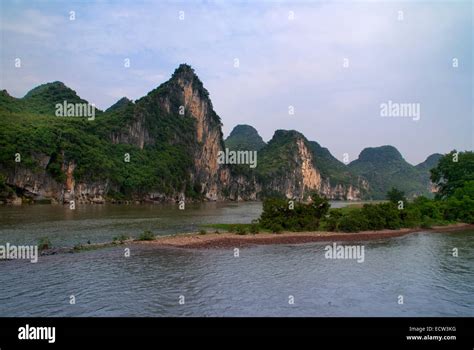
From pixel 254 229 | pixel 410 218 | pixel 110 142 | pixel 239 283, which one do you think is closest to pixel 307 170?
pixel 110 142

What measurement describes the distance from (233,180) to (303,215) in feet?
351

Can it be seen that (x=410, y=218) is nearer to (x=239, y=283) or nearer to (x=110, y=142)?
(x=239, y=283)

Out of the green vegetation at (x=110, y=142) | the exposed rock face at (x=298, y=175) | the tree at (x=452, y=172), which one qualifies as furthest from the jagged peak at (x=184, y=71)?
the tree at (x=452, y=172)

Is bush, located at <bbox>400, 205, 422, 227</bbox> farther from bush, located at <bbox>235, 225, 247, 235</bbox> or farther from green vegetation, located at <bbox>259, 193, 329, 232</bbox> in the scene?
bush, located at <bbox>235, 225, 247, 235</bbox>

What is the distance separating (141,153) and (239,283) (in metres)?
91.3

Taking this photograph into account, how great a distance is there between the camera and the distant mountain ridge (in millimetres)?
70125

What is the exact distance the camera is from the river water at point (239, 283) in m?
12.3

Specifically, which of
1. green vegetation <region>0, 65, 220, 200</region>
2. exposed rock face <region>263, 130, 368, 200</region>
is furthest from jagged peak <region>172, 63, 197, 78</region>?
exposed rock face <region>263, 130, 368, 200</region>

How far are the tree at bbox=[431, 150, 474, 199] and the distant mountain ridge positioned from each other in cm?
4118

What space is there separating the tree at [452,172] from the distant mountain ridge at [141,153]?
41184 millimetres
